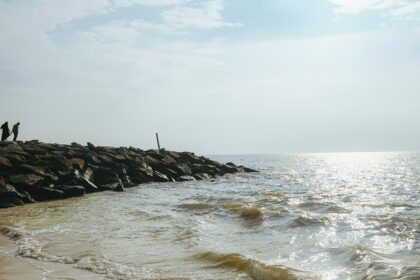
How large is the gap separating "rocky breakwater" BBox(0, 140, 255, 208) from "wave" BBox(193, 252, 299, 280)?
33.6 feet

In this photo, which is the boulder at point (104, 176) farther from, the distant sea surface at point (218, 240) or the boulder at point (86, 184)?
the distant sea surface at point (218, 240)

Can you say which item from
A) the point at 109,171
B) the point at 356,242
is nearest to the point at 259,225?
the point at 356,242

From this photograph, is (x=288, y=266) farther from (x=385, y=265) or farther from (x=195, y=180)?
(x=195, y=180)

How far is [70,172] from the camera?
64.6 feet

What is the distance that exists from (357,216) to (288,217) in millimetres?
2147

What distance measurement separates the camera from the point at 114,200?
55.0 ft

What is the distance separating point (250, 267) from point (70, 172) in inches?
593

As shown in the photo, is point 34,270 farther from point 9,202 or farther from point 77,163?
point 77,163

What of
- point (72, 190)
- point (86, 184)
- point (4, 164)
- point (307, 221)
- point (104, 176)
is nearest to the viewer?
point (307, 221)

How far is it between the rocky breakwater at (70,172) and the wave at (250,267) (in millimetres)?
10228

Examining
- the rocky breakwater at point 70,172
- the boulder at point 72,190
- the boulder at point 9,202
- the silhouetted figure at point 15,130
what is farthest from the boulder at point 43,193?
the silhouetted figure at point 15,130

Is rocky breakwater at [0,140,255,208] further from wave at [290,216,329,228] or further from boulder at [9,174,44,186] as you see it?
wave at [290,216,329,228]

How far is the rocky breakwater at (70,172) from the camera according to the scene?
16328 mm

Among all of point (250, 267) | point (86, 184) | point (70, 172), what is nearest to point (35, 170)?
point (70, 172)
